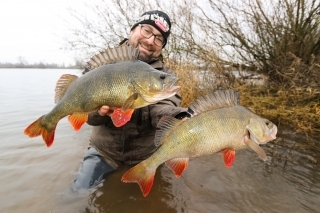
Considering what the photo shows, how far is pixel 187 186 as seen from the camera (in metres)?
3.34

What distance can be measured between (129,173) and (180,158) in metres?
0.46

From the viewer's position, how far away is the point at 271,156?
446cm

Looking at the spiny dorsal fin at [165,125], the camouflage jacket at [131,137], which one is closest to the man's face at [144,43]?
the camouflage jacket at [131,137]

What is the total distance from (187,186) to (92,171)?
1.27m

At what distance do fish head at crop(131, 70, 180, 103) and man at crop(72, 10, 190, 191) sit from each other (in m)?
0.73

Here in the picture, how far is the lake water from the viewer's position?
2900mm

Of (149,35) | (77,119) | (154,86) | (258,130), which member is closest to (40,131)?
(77,119)

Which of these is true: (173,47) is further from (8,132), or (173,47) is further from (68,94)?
(68,94)

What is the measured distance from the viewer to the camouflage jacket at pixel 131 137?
10.4 ft

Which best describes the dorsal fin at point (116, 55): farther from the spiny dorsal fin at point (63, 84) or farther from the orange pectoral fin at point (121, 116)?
the orange pectoral fin at point (121, 116)

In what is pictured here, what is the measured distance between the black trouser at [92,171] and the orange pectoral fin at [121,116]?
4.50ft

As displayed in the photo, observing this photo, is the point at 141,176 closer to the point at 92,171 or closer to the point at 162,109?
the point at 162,109

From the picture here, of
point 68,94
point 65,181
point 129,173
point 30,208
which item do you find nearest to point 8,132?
point 65,181

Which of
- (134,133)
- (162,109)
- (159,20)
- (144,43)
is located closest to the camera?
(162,109)
